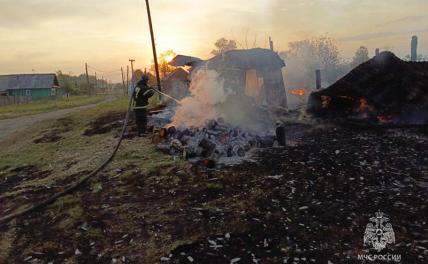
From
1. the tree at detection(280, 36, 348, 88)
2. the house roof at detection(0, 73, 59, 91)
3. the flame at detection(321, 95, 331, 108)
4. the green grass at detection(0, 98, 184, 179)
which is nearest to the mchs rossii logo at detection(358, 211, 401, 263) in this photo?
the green grass at detection(0, 98, 184, 179)

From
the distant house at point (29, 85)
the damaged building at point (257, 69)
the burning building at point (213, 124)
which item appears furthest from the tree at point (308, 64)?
the distant house at point (29, 85)

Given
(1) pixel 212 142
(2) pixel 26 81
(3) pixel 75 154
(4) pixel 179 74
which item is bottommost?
(3) pixel 75 154

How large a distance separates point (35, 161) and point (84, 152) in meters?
1.49

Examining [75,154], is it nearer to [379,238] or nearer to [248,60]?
[379,238]

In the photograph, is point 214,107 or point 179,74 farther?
point 179,74

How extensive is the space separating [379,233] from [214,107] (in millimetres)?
7568

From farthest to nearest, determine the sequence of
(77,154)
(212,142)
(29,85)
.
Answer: (29,85), (77,154), (212,142)

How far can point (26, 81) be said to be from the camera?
53.2 metres

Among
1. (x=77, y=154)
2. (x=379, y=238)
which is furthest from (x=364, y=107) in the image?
(x=77, y=154)

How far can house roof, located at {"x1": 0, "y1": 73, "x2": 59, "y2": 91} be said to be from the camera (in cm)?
5200

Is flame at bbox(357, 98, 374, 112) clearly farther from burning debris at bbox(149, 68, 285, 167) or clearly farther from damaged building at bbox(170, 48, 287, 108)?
damaged building at bbox(170, 48, 287, 108)

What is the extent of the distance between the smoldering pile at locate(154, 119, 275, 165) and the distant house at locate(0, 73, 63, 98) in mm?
47660

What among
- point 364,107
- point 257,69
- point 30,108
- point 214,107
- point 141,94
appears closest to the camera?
point 214,107

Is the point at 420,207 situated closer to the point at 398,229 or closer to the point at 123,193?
the point at 398,229
